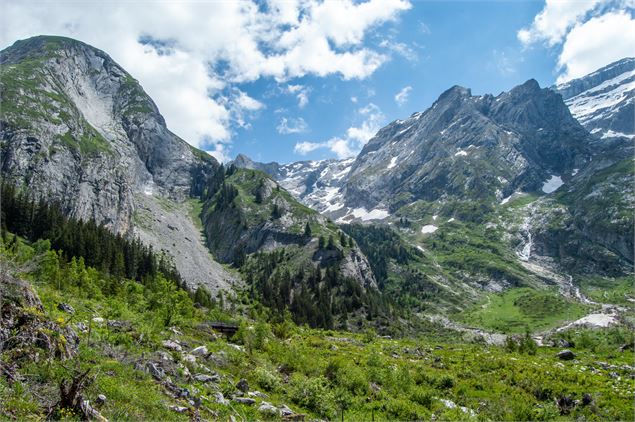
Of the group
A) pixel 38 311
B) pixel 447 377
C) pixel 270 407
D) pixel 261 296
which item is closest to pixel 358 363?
pixel 447 377

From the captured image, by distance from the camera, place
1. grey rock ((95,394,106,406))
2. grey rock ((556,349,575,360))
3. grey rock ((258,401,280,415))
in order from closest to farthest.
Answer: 1. grey rock ((95,394,106,406))
2. grey rock ((258,401,280,415))
3. grey rock ((556,349,575,360))

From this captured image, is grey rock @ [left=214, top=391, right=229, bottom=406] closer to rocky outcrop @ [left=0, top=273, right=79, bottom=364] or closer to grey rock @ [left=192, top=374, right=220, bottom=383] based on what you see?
grey rock @ [left=192, top=374, right=220, bottom=383]

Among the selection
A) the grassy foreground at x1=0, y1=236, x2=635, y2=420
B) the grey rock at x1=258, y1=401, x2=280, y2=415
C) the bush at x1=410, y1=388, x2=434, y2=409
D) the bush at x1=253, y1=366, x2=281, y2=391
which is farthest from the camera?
the bush at x1=410, y1=388, x2=434, y2=409

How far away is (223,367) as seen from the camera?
87.7 ft

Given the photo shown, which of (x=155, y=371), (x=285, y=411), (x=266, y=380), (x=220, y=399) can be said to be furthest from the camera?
(x=266, y=380)

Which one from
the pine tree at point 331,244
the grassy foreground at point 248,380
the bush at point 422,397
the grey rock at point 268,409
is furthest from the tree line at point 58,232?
the pine tree at point 331,244

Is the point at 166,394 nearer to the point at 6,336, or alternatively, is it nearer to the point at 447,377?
the point at 6,336

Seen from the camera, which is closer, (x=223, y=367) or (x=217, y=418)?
(x=217, y=418)

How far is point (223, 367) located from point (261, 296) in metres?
123

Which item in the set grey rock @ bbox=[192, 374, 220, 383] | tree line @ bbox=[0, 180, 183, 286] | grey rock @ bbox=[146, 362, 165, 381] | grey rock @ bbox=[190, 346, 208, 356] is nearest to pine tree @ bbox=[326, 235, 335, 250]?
tree line @ bbox=[0, 180, 183, 286]

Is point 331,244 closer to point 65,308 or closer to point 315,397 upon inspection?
point 65,308

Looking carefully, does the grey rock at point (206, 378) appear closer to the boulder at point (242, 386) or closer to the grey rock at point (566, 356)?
the boulder at point (242, 386)

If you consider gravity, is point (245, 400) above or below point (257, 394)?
above

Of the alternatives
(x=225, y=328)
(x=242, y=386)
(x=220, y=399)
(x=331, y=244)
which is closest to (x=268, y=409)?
(x=220, y=399)
